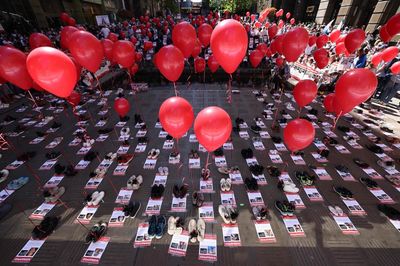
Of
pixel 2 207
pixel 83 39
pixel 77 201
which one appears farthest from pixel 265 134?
pixel 2 207

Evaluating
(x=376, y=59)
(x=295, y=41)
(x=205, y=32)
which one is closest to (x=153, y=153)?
(x=295, y=41)

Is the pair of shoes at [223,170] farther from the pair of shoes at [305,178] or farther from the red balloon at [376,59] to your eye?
the red balloon at [376,59]

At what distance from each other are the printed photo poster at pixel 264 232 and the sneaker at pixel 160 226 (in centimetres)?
161

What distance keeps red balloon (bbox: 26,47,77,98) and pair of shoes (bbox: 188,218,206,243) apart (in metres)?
3.54

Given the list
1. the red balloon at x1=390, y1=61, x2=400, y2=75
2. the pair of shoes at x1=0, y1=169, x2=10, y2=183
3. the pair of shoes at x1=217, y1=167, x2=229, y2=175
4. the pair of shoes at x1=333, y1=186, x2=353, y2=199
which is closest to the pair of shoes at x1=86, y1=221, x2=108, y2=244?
the pair of shoes at x1=217, y1=167, x2=229, y2=175

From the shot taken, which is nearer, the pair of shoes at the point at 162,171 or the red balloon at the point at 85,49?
the pair of shoes at the point at 162,171

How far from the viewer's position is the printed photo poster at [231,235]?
9.91 ft

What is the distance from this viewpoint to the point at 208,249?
2955 mm

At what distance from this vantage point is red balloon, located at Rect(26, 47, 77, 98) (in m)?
3.11

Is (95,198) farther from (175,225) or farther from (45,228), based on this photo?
(175,225)

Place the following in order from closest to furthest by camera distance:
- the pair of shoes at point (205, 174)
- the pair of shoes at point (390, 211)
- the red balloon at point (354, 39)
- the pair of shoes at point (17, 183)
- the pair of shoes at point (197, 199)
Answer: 1. the pair of shoes at point (390, 211)
2. the pair of shoes at point (197, 199)
3. the pair of shoes at point (17, 183)
4. the pair of shoes at point (205, 174)
5. the red balloon at point (354, 39)

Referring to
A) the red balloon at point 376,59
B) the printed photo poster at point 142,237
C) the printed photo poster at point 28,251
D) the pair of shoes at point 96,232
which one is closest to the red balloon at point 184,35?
the printed photo poster at point 142,237

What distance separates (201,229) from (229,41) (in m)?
3.67

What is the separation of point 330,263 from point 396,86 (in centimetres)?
760
